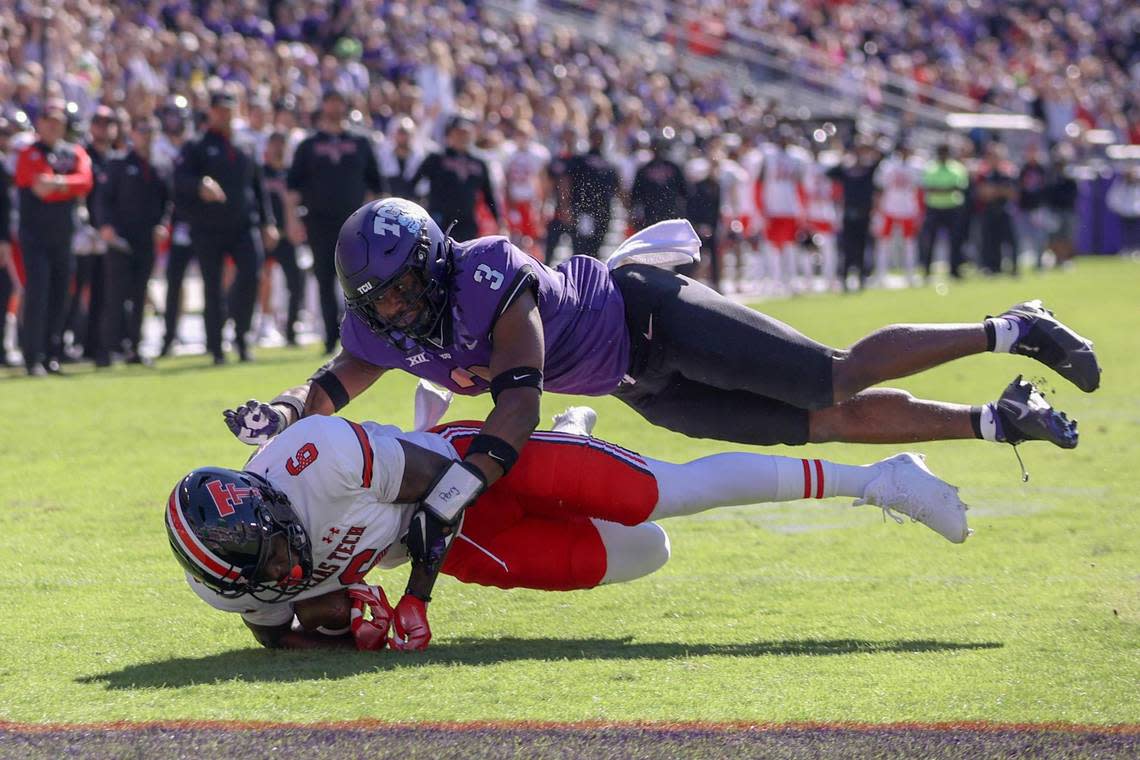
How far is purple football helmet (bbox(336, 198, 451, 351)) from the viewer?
183 inches

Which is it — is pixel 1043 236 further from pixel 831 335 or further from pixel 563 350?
pixel 563 350

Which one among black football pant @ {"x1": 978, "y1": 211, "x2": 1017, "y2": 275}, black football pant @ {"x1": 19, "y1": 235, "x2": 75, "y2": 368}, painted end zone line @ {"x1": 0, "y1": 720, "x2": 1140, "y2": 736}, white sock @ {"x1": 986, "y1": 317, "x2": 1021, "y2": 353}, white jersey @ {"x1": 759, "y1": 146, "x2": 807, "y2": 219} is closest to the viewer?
painted end zone line @ {"x1": 0, "y1": 720, "x2": 1140, "y2": 736}

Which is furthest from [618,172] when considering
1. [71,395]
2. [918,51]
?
[918,51]

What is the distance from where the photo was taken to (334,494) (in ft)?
14.3

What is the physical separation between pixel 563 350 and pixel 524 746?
6.22 ft

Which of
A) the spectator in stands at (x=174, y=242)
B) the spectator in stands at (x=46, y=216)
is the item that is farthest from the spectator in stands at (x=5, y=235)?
the spectator in stands at (x=174, y=242)

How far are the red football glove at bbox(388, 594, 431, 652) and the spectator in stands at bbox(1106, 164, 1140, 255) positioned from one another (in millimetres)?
24439

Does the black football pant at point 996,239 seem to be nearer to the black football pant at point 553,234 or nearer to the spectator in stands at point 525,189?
the black football pant at point 553,234

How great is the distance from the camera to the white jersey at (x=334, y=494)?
4.34 m

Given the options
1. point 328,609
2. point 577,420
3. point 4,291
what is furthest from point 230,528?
point 4,291

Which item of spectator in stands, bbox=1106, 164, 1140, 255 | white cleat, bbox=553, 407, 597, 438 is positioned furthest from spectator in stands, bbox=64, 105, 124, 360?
spectator in stands, bbox=1106, 164, 1140, 255

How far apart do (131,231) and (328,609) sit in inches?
316

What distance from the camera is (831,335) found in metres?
13.6

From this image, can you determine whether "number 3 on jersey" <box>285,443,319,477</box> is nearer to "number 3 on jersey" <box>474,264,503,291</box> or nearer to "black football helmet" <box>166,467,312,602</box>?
"black football helmet" <box>166,467,312,602</box>
